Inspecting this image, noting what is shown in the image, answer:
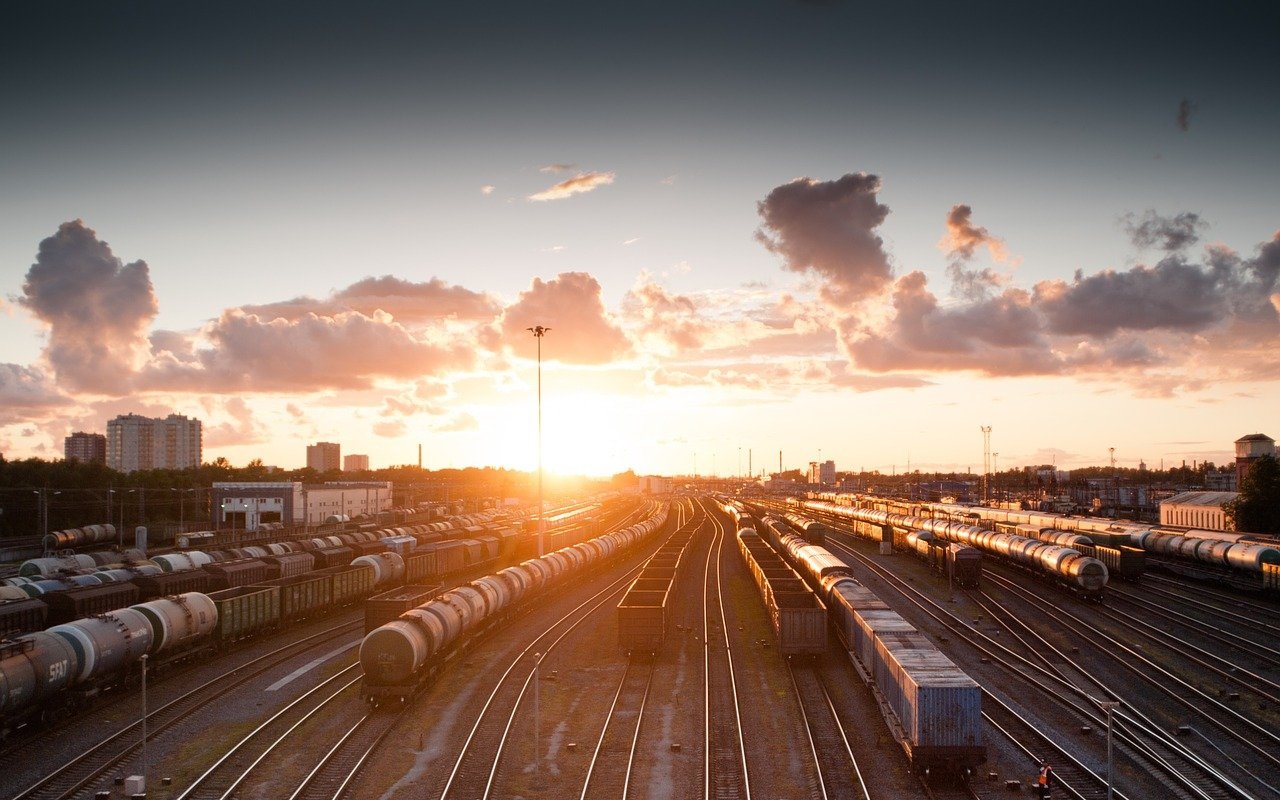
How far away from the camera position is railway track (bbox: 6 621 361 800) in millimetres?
23539

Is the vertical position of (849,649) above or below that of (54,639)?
below

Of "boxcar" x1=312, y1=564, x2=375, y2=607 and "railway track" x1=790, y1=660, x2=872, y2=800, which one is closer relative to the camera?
"railway track" x1=790, y1=660, x2=872, y2=800

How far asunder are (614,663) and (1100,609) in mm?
33691

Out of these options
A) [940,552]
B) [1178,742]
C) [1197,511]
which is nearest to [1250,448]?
[1197,511]

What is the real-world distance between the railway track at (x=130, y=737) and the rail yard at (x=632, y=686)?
12cm

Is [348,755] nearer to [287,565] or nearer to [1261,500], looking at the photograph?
[287,565]

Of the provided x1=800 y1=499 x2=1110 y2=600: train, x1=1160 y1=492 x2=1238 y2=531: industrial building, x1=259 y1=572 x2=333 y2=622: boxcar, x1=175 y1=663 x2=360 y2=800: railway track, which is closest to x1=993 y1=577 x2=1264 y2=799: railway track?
x1=800 y1=499 x2=1110 y2=600: train

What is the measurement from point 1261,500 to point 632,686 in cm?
8230

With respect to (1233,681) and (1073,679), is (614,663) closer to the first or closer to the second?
(1073,679)

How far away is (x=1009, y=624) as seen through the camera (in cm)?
4753

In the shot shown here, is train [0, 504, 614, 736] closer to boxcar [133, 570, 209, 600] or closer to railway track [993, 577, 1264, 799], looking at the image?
boxcar [133, 570, 209, 600]

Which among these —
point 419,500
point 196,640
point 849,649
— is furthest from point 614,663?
point 419,500

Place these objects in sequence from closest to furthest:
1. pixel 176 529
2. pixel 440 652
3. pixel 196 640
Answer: pixel 440 652, pixel 196 640, pixel 176 529

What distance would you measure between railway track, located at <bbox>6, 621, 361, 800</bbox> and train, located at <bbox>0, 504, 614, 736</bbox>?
2135mm
